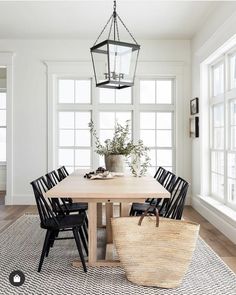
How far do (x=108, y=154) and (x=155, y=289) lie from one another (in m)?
1.88

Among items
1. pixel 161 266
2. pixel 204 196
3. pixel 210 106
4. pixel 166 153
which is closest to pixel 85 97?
Answer: pixel 166 153

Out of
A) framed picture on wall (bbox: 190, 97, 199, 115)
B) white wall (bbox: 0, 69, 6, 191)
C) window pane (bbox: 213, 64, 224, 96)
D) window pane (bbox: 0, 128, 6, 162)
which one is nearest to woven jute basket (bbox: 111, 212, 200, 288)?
window pane (bbox: 213, 64, 224, 96)

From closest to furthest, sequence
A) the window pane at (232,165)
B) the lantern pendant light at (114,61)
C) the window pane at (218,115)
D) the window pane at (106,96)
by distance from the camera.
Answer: the lantern pendant light at (114,61), the window pane at (232,165), the window pane at (218,115), the window pane at (106,96)

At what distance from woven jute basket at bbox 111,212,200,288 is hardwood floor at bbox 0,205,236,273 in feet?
2.80

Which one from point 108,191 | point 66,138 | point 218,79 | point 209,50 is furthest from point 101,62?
point 66,138

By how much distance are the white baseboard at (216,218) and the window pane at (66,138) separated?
2.63 metres

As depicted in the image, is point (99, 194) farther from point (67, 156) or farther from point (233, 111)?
point (67, 156)

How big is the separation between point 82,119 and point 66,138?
0.50m

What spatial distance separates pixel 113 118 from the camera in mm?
6422

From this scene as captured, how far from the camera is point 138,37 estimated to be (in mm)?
A: 6074

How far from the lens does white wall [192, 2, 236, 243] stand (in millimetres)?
4094

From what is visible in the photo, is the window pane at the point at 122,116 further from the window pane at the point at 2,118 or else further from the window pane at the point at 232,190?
the window pane at the point at 2,118

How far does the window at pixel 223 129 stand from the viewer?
451cm

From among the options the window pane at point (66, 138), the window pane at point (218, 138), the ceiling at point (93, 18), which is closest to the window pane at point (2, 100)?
the ceiling at point (93, 18)
